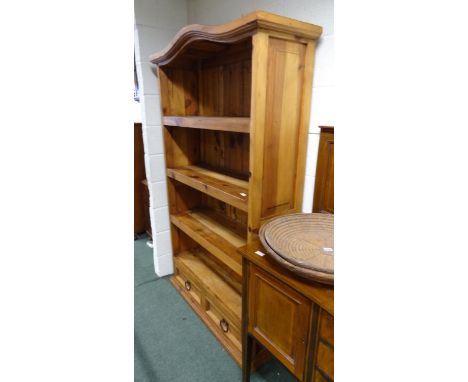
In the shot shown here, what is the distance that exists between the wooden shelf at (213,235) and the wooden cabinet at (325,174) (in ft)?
1.76

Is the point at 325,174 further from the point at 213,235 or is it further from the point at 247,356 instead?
the point at 247,356

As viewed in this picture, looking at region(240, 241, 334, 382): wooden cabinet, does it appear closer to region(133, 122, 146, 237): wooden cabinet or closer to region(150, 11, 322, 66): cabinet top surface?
region(150, 11, 322, 66): cabinet top surface

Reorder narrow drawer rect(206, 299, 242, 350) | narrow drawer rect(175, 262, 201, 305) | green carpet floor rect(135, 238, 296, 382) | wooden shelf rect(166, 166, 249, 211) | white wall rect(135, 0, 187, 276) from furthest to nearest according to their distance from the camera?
narrow drawer rect(175, 262, 201, 305) → white wall rect(135, 0, 187, 276) → narrow drawer rect(206, 299, 242, 350) → green carpet floor rect(135, 238, 296, 382) → wooden shelf rect(166, 166, 249, 211)

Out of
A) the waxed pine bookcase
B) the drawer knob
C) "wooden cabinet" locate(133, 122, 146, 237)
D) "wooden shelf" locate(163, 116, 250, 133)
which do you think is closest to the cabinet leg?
the waxed pine bookcase

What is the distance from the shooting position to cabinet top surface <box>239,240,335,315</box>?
86 cm

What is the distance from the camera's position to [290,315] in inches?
39.6

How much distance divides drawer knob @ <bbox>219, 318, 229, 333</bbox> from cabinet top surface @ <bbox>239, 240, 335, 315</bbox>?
78 cm

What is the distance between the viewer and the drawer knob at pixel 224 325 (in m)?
1.71

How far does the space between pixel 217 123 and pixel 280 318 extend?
922 mm

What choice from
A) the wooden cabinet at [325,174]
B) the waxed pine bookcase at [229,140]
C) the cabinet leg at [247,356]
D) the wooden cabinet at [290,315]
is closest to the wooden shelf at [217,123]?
the waxed pine bookcase at [229,140]

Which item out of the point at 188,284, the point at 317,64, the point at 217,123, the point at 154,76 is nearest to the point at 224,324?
the point at 188,284
